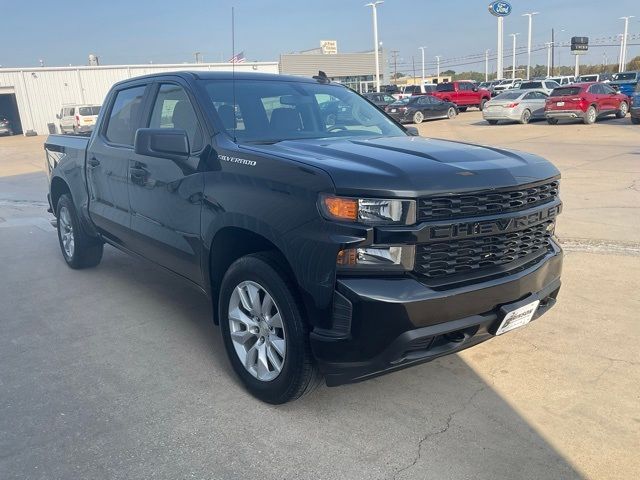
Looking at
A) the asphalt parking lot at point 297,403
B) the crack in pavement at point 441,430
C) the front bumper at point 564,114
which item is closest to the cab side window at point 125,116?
the asphalt parking lot at point 297,403

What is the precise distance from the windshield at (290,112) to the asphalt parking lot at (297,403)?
163 centimetres

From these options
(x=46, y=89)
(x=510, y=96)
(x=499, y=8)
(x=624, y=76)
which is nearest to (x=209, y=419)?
(x=510, y=96)

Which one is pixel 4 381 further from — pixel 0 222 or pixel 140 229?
pixel 0 222

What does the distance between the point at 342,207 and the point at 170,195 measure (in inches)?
67.2

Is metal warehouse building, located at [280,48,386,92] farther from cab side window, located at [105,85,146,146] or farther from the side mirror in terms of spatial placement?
the side mirror

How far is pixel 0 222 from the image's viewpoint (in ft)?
30.8

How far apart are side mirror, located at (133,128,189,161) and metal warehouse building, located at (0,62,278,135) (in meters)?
36.1

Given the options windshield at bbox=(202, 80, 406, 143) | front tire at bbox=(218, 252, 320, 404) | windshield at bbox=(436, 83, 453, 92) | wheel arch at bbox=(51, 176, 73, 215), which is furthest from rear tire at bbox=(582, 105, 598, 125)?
front tire at bbox=(218, 252, 320, 404)

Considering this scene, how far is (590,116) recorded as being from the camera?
23.4 meters

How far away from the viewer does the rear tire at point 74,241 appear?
6062 millimetres

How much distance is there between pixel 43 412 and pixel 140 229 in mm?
1601

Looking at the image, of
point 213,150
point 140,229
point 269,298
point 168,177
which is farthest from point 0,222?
point 269,298

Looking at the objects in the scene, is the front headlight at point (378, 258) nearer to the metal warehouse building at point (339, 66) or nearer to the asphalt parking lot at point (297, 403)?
the asphalt parking lot at point (297, 403)

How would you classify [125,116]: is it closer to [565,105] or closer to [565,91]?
[565,105]
